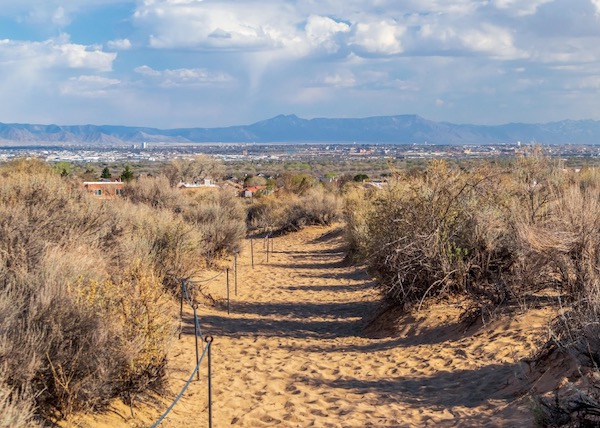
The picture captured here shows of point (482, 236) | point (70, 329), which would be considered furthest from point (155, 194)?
point (70, 329)

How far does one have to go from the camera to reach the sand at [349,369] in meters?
7.64

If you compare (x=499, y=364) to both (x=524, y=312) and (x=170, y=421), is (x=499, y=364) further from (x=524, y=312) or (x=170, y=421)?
(x=170, y=421)

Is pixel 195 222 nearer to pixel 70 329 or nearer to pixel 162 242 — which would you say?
pixel 162 242

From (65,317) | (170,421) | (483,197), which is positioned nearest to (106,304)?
(65,317)

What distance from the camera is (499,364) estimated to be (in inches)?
356

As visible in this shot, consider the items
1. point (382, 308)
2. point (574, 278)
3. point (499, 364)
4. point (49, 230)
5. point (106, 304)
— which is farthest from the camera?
point (382, 308)

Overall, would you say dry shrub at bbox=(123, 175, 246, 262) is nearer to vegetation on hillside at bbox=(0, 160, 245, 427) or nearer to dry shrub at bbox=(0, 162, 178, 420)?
vegetation on hillside at bbox=(0, 160, 245, 427)

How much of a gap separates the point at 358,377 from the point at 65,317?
14.3 ft

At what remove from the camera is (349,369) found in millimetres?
9898

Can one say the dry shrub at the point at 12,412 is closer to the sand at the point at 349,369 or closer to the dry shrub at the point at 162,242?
the sand at the point at 349,369

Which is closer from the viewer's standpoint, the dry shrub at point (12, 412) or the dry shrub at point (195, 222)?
the dry shrub at point (12, 412)

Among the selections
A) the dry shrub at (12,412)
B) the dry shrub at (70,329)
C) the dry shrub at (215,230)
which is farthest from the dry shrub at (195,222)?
the dry shrub at (12,412)

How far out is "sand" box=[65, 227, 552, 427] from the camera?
764cm

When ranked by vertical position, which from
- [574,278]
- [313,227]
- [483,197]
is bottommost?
[313,227]
